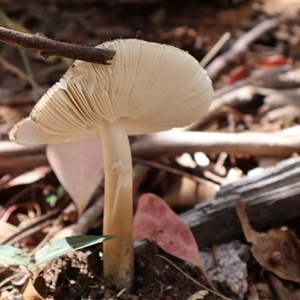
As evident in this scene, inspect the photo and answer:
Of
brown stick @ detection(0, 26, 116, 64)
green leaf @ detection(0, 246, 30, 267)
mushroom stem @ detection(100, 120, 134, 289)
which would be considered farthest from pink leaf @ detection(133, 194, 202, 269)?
brown stick @ detection(0, 26, 116, 64)

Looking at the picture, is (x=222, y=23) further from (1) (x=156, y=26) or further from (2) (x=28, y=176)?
(2) (x=28, y=176)

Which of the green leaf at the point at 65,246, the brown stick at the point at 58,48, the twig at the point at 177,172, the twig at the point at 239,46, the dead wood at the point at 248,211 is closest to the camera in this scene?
the brown stick at the point at 58,48

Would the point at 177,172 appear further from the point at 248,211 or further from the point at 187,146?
the point at 248,211

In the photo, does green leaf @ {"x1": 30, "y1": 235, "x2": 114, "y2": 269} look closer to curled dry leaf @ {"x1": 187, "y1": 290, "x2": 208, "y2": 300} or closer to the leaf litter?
the leaf litter

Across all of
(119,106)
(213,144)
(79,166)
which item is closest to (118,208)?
(119,106)

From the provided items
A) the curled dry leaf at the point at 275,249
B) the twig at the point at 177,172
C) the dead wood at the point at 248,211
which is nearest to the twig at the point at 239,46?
the twig at the point at 177,172

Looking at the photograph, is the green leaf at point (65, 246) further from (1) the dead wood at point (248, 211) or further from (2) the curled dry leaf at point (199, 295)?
(1) the dead wood at point (248, 211)
